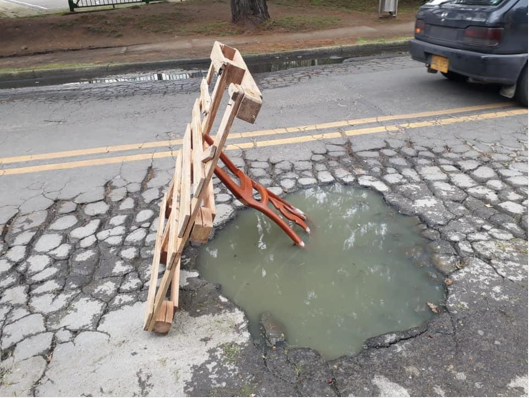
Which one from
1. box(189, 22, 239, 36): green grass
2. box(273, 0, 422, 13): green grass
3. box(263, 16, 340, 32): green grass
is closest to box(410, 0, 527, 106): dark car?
box(263, 16, 340, 32): green grass

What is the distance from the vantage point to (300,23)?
11.3m

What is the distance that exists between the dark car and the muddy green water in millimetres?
2670

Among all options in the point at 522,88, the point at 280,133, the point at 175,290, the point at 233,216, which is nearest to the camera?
the point at 175,290

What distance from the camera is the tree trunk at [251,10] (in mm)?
11000

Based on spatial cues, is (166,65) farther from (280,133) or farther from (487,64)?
(487,64)

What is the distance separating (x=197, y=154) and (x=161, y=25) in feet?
35.3

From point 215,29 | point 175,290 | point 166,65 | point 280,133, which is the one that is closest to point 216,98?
point 175,290

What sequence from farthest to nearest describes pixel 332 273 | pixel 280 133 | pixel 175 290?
1. pixel 280 133
2. pixel 332 273
3. pixel 175 290

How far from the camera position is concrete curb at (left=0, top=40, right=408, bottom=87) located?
8430mm

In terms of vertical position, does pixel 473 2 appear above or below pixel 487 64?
above

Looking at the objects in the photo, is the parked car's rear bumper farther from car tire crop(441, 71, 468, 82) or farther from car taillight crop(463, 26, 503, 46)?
car tire crop(441, 71, 468, 82)

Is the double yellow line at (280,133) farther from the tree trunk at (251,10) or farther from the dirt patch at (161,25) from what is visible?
the tree trunk at (251,10)

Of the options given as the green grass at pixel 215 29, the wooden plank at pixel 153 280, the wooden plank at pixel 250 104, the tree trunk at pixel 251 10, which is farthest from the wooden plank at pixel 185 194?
the tree trunk at pixel 251 10

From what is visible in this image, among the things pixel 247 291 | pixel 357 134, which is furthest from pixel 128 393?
pixel 357 134
